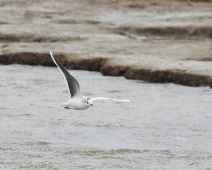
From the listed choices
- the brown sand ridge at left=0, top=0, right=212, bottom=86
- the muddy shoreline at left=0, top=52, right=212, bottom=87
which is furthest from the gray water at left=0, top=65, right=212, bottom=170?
the brown sand ridge at left=0, top=0, right=212, bottom=86

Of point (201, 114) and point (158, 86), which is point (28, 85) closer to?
point (158, 86)

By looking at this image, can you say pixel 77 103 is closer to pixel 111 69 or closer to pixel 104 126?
pixel 104 126

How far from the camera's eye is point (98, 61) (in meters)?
21.0

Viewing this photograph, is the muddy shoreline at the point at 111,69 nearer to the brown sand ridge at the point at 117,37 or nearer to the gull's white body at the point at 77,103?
the brown sand ridge at the point at 117,37

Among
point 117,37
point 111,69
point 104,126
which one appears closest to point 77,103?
point 104,126

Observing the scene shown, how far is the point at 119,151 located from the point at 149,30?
13.7 meters

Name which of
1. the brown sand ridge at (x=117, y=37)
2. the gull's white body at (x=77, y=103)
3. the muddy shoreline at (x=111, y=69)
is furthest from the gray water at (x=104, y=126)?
the gull's white body at (x=77, y=103)

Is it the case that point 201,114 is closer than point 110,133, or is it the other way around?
point 110,133

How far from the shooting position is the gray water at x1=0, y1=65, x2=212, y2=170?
13.1 meters

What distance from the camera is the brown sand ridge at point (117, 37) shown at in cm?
2003

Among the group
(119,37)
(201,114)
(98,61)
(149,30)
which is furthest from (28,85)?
(149,30)

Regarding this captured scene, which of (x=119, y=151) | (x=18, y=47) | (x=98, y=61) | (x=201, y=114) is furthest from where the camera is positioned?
(x=18, y=47)

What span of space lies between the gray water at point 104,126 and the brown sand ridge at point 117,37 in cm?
45

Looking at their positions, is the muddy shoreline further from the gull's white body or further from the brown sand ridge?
the gull's white body
